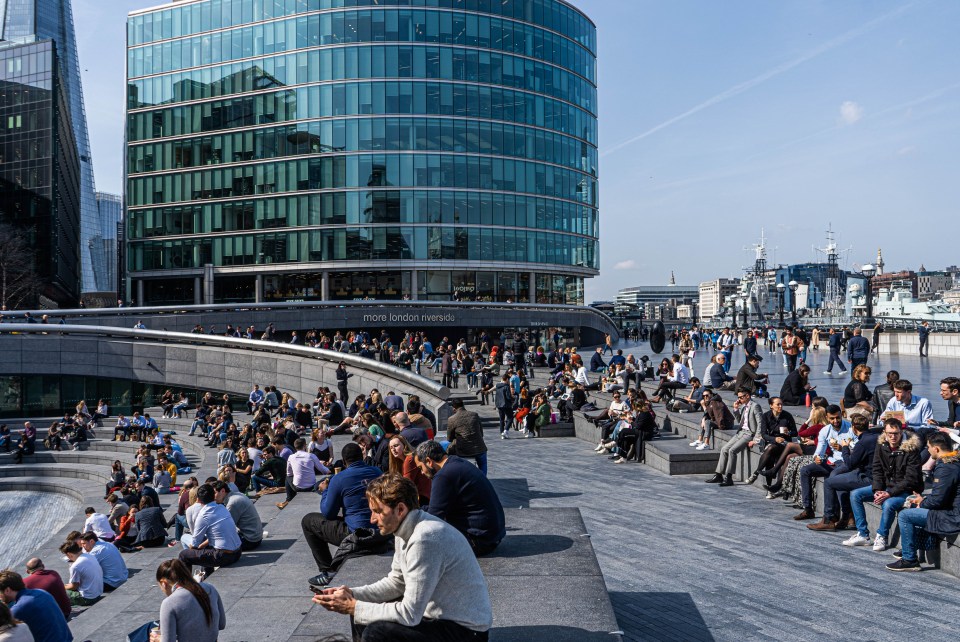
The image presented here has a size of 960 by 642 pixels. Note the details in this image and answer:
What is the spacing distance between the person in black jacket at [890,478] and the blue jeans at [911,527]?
41 cm

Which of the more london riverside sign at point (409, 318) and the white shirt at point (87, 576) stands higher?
the more london riverside sign at point (409, 318)

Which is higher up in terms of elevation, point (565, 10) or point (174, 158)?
point (565, 10)

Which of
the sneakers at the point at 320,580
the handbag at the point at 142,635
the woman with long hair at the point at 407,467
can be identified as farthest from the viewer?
the woman with long hair at the point at 407,467

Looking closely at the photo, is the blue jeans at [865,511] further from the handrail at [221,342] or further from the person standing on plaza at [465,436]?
the handrail at [221,342]

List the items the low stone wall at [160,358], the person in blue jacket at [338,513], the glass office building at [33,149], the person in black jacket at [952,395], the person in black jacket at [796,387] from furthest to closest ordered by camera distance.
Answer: the glass office building at [33,149] → the low stone wall at [160,358] → the person in black jacket at [796,387] → the person in black jacket at [952,395] → the person in blue jacket at [338,513]

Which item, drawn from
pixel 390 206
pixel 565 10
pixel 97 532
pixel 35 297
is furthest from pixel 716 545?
pixel 35 297

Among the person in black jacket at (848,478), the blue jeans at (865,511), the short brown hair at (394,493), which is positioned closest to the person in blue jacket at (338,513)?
the short brown hair at (394,493)

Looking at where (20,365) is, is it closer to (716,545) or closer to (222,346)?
(222,346)

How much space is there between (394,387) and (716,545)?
51.7 ft

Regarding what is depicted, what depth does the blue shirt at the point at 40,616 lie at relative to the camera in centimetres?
613

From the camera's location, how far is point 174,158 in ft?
203

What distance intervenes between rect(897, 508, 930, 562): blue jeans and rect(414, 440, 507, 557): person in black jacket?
14.8 ft

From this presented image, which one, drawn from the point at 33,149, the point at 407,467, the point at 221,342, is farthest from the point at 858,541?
the point at 33,149

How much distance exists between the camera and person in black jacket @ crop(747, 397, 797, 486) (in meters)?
11.6
